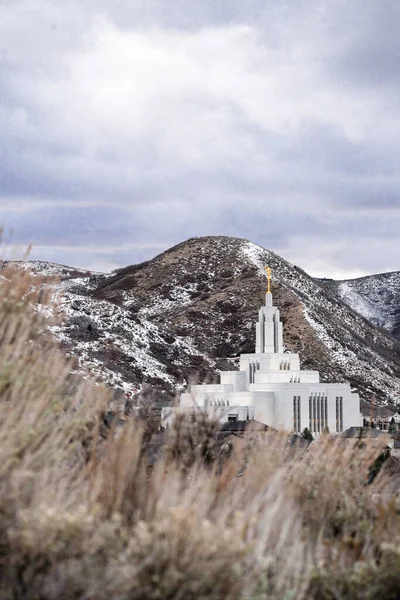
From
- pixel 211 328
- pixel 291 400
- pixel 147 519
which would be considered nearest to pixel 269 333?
pixel 291 400

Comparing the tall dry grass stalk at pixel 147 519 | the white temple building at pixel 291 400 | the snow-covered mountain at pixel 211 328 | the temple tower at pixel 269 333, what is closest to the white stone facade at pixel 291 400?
the white temple building at pixel 291 400

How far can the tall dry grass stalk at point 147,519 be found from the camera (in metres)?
11.2

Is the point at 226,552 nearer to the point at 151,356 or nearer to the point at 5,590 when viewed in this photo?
the point at 5,590

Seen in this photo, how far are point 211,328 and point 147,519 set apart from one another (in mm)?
154871

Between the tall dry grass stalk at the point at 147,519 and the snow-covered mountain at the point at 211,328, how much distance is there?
274ft

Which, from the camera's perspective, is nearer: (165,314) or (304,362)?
(304,362)

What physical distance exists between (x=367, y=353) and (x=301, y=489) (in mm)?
152039

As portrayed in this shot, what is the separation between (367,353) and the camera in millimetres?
166875

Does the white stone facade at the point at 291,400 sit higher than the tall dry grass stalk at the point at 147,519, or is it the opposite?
the white stone facade at the point at 291,400

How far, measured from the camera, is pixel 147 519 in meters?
12.3

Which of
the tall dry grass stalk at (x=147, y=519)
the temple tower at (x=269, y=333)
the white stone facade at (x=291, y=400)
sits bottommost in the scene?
the tall dry grass stalk at (x=147, y=519)

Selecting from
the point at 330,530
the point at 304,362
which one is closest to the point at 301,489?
the point at 330,530

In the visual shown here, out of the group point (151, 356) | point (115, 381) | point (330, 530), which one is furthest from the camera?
point (151, 356)

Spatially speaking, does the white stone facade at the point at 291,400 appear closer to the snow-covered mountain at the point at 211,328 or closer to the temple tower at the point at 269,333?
the temple tower at the point at 269,333
